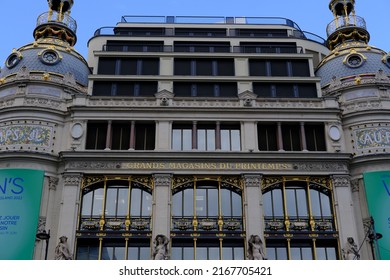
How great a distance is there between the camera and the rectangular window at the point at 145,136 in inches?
1587

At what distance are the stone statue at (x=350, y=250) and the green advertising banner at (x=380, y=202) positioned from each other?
1.81 metres

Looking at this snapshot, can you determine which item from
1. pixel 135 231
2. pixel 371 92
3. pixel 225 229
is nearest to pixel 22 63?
pixel 135 231

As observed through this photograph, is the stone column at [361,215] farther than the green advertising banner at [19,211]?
Yes

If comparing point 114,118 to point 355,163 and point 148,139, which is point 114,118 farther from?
point 355,163

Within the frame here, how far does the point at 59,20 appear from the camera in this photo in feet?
163

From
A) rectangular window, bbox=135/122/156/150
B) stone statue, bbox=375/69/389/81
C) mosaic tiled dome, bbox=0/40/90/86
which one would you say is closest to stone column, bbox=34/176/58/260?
rectangular window, bbox=135/122/156/150

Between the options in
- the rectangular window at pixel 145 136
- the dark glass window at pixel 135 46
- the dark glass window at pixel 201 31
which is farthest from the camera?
the dark glass window at pixel 201 31

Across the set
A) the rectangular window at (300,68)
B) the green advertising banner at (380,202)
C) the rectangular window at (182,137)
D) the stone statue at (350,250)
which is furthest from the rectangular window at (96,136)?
the green advertising banner at (380,202)

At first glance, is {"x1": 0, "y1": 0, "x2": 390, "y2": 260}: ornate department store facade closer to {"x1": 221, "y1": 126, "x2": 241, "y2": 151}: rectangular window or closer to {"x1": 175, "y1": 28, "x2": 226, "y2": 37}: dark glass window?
{"x1": 221, "y1": 126, "x2": 241, "y2": 151}: rectangular window

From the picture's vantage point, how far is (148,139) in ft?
133

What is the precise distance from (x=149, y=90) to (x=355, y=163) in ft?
59.2

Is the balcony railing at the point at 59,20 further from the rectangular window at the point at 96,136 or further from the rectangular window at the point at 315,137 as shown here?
the rectangular window at the point at 315,137

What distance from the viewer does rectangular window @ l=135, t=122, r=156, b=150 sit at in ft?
132

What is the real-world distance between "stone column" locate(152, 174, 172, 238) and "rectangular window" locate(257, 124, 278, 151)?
8163 mm
